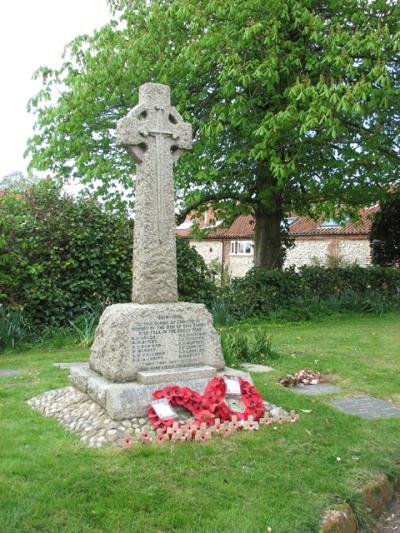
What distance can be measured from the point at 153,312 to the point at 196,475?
1835 millimetres

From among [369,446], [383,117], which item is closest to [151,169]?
[369,446]

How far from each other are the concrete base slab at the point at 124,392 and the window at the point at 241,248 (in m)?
29.1

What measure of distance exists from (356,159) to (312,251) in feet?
63.6

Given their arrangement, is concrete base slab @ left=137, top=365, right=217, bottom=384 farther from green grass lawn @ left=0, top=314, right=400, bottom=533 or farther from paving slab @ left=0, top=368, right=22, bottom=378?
paving slab @ left=0, top=368, right=22, bottom=378

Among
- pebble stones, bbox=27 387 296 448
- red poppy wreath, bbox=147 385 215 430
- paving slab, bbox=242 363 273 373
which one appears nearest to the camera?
pebble stones, bbox=27 387 296 448

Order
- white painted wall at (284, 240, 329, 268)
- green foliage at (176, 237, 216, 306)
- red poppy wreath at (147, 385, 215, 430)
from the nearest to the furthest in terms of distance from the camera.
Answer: red poppy wreath at (147, 385, 215, 430), green foliage at (176, 237, 216, 306), white painted wall at (284, 240, 329, 268)

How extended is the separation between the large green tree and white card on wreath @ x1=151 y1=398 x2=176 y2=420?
20.9ft

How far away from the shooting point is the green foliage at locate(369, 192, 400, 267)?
1997 centimetres

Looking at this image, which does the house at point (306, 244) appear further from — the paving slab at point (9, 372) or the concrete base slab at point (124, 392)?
the concrete base slab at point (124, 392)

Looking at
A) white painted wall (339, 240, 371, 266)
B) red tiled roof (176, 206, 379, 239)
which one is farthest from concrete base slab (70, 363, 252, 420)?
white painted wall (339, 240, 371, 266)

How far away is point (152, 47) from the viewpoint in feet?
39.7

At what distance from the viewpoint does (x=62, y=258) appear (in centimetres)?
1009

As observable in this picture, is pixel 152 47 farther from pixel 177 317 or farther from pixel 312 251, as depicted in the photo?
pixel 312 251

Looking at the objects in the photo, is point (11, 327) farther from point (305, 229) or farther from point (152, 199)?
point (305, 229)
